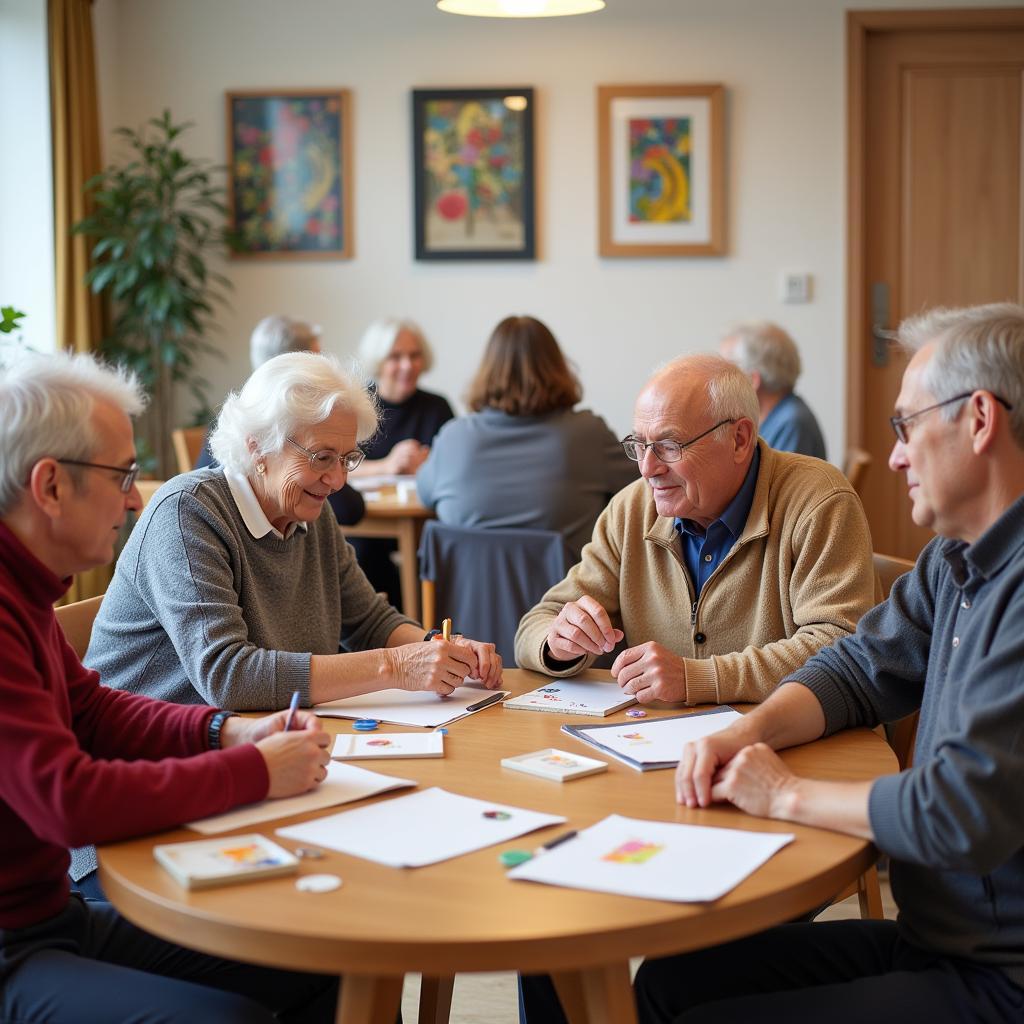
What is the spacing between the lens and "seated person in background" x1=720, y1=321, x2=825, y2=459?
13.5ft

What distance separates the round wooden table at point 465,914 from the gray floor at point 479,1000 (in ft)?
3.45

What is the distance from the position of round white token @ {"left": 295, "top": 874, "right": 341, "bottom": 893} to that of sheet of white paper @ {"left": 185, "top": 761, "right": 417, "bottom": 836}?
17 cm

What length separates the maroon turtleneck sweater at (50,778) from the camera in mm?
1387

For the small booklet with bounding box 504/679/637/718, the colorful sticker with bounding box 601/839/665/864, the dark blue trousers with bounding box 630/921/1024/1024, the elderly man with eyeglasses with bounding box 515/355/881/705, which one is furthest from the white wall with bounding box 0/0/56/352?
the colorful sticker with bounding box 601/839/665/864

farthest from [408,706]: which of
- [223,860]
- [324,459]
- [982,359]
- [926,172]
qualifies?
[926,172]

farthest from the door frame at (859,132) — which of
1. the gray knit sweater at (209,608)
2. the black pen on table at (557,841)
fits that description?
the black pen on table at (557,841)

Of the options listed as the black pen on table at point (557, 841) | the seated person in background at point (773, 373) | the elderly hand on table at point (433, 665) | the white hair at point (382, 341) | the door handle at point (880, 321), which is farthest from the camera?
the door handle at point (880, 321)

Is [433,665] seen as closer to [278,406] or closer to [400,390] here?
[278,406]

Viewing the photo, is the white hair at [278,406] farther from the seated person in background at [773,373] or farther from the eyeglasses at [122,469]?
the seated person in background at [773,373]

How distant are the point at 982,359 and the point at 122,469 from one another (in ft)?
3.37

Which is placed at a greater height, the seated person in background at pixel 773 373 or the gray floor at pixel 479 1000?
the seated person in background at pixel 773 373

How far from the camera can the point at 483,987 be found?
104 inches

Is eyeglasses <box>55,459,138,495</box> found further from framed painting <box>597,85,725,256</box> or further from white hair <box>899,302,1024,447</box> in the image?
framed painting <box>597,85,725,256</box>

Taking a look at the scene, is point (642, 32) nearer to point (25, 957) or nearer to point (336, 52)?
point (336, 52)
